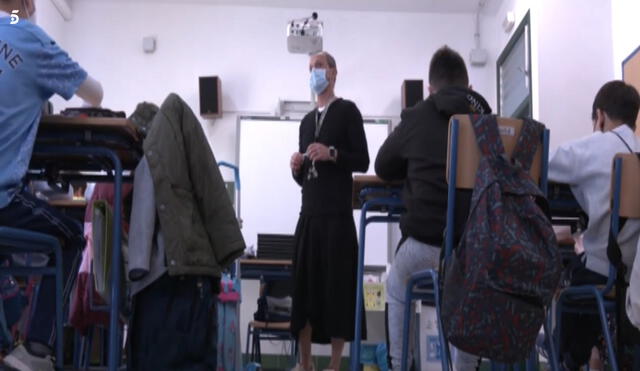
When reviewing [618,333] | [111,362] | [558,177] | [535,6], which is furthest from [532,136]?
[535,6]

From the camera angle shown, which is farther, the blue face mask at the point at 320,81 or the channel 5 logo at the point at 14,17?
the blue face mask at the point at 320,81

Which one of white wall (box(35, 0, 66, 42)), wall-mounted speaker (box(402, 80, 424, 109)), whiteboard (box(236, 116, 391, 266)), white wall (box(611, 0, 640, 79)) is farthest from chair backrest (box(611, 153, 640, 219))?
white wall (box(35, 0, 66, 42))

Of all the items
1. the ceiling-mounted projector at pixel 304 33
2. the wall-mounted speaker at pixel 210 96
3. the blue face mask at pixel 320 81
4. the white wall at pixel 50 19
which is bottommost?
the blue face mask at pixel 320 81

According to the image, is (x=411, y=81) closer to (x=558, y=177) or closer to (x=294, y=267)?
(x=294, y=267)

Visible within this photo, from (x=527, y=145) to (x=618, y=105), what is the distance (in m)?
0.89

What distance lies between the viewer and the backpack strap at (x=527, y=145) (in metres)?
2.25

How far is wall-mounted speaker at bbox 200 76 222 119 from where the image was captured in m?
7.47

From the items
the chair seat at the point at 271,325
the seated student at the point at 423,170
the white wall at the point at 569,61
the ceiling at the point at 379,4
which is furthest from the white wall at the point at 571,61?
the seated student at the point at 423,170

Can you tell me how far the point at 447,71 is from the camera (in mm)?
2902

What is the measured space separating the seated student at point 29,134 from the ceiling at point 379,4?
540 centimetres

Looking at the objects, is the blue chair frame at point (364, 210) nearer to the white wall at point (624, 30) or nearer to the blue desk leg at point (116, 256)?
the blue desk leg at point (116, 256)

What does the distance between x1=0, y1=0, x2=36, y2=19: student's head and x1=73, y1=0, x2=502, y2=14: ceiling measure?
5.23m

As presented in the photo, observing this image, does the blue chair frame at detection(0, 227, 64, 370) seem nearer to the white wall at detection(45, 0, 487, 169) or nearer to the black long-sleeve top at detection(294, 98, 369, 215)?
the black long-sleeve top at detection(294, 98, 369, 215)

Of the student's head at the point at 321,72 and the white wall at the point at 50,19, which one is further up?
the white wall at the point at 50,19
